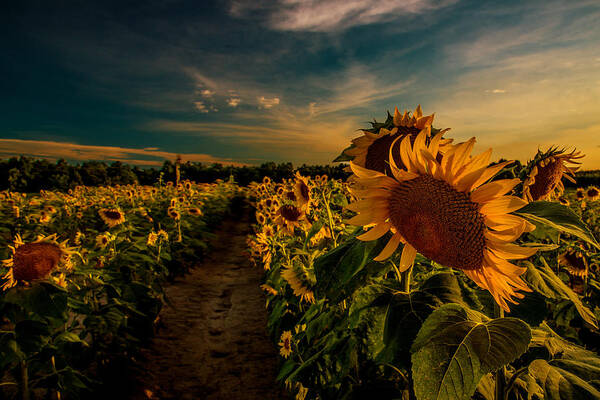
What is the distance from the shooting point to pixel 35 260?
2482 mm

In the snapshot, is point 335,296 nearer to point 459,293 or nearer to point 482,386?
point 459,293

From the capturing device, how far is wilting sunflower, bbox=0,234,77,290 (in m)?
2.33

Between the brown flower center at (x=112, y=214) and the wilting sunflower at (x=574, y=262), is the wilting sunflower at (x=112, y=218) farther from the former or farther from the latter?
the wilting sunflower at (x=574, y=262)

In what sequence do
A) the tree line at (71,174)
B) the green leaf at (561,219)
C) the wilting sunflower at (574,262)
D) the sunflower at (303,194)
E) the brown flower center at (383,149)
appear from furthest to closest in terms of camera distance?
the tree line at (71,174)
the wilting sunflower at (574,262)
the sunflower at (303,194)
the brown flower center at (383,149)
the green leaf at (561,219)

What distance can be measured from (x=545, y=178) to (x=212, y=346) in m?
4.44

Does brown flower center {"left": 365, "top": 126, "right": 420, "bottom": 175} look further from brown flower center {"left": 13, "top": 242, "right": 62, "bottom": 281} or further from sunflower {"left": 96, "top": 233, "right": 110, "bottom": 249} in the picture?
sunflower {"left": 96, "top": 233, "right": 110, "bottom": 249}

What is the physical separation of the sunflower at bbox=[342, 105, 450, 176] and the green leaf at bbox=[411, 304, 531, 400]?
48 cm

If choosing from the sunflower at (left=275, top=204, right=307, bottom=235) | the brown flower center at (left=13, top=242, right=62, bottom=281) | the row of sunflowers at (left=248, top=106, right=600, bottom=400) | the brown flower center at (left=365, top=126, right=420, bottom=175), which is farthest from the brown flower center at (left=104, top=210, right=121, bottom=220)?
the brown flower center at (left=365, top=126, right=420, bottom=175)

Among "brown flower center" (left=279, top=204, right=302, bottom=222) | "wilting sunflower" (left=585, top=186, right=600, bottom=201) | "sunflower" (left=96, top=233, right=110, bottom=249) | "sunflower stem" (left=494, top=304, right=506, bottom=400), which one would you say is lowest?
"sunflower" (left=96, top=233, right=110, bottom=249)

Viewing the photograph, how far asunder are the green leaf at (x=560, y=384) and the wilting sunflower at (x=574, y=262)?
404 cm

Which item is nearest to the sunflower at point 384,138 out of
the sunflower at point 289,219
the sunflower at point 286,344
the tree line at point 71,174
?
the sunflower at point 289,219

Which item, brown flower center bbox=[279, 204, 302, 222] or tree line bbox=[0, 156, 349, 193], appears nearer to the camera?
brown flower center bbox=[279, 204, 302, 222]

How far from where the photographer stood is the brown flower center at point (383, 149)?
1.08 meters

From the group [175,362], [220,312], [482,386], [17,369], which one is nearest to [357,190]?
[482,386]
